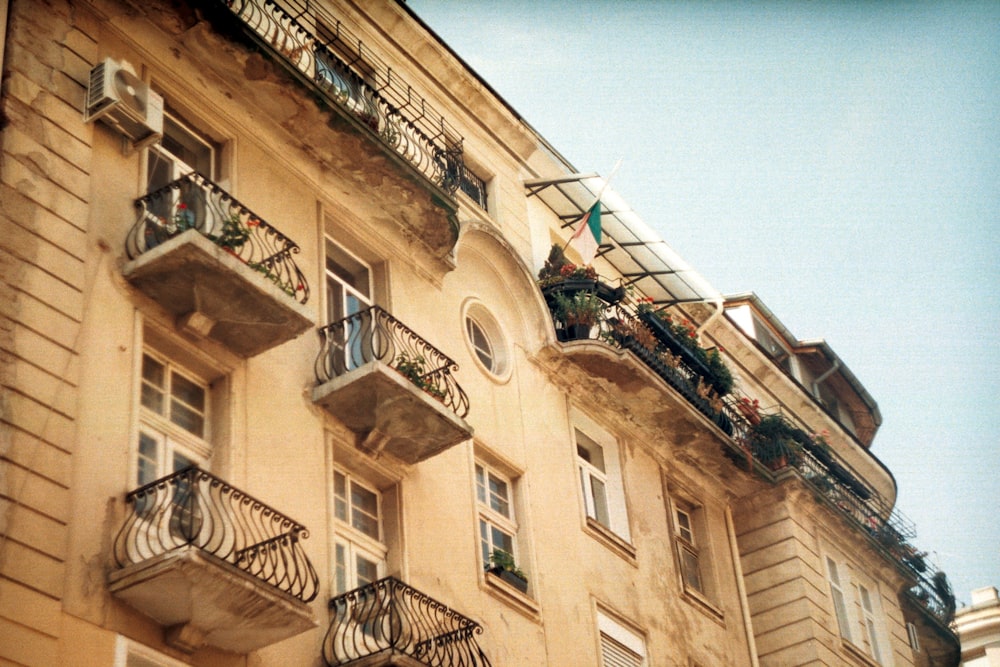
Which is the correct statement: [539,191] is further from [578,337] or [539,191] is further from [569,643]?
[569,643]

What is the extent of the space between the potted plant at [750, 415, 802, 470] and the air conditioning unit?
13.6 metres

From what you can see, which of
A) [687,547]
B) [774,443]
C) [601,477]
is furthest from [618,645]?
[774,443]

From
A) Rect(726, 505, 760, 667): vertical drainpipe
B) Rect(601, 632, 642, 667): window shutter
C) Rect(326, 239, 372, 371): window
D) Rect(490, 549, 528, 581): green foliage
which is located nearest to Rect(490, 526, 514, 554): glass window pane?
Rect(490, 549, 528, 581): green foliage

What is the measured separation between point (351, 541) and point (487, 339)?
5619mm

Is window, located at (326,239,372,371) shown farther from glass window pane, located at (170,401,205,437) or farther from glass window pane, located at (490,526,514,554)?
glass window pane, located at (490,526,514,554)

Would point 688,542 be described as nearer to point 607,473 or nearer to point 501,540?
point 607,473

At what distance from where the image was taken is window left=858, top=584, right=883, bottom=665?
28.6m

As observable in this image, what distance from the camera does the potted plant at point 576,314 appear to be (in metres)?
24.0

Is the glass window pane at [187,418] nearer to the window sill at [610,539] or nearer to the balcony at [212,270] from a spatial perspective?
the balcony at [212,270]

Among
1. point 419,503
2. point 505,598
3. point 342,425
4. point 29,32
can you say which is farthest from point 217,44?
point 505,598

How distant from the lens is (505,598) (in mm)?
19719

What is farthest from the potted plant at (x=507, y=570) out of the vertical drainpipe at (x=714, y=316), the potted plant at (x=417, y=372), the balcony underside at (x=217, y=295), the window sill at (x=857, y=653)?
the vertical drainpipe at (x=714, y=316)

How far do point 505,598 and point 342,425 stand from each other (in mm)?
3133

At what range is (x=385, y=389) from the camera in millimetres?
18031
